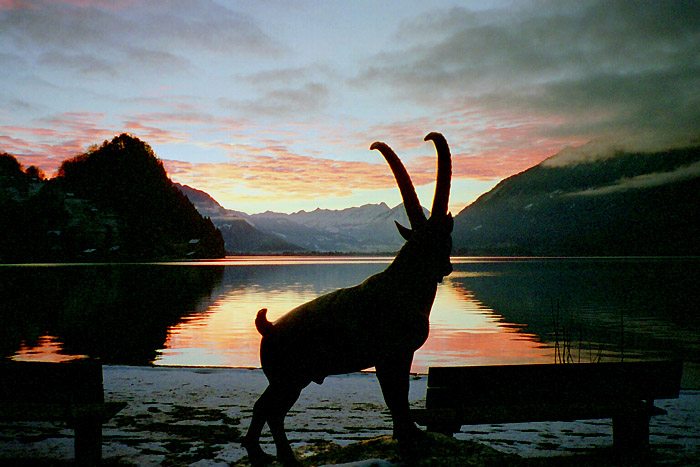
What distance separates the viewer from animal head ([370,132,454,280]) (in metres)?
4.71

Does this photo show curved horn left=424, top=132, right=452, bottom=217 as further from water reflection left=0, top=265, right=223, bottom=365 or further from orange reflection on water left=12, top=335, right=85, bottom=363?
orange reflection on water left=12, top=335, right=85, bottom=363

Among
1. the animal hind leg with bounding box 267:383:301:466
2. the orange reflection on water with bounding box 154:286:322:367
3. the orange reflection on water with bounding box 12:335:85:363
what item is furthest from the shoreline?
the orange reflection on water with bounding box 12:335:85:363

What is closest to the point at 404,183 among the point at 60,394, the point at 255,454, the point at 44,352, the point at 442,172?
the point at 442,172

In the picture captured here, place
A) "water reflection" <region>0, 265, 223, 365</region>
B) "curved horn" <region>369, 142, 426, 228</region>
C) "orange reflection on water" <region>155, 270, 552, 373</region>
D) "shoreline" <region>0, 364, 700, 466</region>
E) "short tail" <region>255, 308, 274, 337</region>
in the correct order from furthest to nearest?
"water reflection" <region>0, 265, 223, 365</region>, "orange reflection on water" <region>155, 270, 552, 373</region>, "shoreline" <region>0, 364, 700, 466</region>, "short tail" <region>255, 308, 274, 337</region>, "curved horn" <region>369, 142, 426, 228</region>

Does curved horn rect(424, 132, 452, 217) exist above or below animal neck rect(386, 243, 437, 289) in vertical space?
above

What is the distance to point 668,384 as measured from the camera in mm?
6195

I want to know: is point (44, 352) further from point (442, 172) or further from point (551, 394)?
point (442, 172)

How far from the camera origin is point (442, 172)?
15.4ft

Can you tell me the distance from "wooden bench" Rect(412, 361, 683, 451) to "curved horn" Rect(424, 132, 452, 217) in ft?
5.98

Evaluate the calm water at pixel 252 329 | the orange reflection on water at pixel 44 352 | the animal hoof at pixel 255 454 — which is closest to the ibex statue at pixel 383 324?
the animal hoof at pixel 255 454

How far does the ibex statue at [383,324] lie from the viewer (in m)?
4.67

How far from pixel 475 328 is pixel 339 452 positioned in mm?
24886

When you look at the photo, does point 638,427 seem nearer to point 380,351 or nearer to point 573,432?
point 573,432

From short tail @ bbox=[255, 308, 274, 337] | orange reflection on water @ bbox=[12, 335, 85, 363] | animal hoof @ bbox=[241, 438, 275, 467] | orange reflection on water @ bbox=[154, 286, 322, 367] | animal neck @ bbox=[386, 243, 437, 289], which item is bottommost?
orange reflection on water @ bbox=[154, 286, 322, 367]
